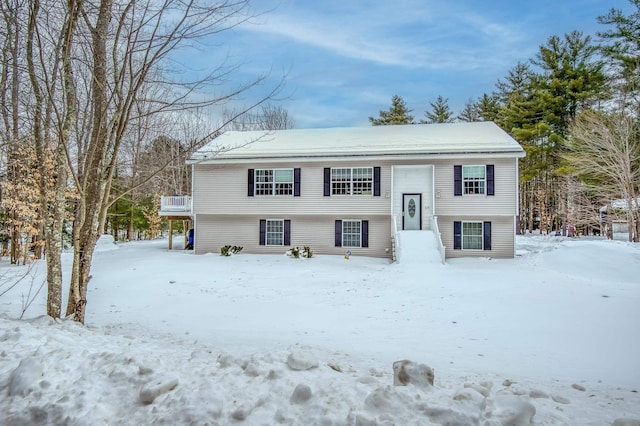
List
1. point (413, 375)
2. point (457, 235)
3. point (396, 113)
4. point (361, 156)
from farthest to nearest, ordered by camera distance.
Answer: point (396, 113) → point (361, 156) → point (457, 235) → point (413, 375)

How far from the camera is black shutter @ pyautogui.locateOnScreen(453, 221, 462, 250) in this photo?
16.3m

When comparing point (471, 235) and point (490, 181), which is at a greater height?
point (490, 181)

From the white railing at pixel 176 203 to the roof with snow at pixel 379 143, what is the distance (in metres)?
3.12

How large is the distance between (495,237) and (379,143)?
6.37 metres

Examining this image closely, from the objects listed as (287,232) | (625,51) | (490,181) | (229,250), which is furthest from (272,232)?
(625,51)

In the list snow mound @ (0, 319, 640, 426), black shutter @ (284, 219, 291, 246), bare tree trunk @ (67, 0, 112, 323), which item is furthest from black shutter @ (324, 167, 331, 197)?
snow mound @ (0, 319, 640, 426)

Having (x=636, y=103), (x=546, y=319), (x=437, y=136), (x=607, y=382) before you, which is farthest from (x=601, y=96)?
(x=607, y=382)

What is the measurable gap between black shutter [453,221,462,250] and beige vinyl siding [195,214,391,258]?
2.73 meters

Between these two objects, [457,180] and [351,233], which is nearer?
[457,180]

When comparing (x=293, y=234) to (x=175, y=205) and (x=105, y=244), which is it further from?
(x=105, y=244)

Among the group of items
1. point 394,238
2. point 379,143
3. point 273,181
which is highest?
point 379,143

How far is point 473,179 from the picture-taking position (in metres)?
16.2

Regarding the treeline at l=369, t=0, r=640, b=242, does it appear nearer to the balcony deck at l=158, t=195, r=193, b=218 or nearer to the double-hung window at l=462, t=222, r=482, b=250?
the double-hung window at l=462, t=222, r=482, b=250

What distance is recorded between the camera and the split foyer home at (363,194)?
629 inches
